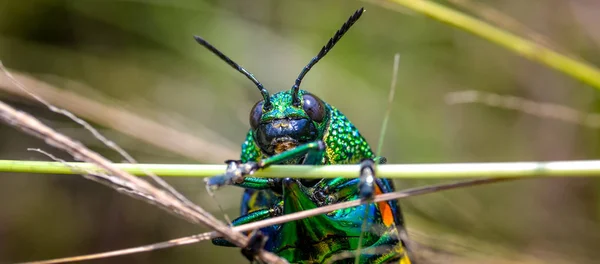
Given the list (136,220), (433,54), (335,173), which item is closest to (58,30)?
(136,220)

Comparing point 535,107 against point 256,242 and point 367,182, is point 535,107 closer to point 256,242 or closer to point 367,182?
point 367,182

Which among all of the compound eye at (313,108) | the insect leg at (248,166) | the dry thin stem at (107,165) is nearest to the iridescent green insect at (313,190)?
the compound eye at (313,108)

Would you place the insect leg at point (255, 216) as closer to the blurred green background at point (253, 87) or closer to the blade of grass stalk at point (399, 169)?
the blade of grass stalk at point (399, 169)

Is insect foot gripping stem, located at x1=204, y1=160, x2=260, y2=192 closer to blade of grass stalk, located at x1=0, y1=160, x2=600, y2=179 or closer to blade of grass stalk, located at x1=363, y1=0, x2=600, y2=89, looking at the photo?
blade of grass stalk, located at x1=0, y1=160, x2=600, y2=179

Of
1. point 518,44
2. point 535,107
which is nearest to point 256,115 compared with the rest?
point 518,44

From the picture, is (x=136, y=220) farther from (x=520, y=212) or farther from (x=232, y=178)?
(x=232, y=178)

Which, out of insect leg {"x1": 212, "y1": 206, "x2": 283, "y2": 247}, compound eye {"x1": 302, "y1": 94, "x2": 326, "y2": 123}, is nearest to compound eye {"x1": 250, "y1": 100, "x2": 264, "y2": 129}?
compound eye {"x1": 302, "y1": 94, "x2": 326, "y2": 123}
